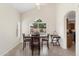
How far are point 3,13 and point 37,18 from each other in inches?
51.2

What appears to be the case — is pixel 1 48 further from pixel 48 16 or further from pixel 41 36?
pixel 48 16

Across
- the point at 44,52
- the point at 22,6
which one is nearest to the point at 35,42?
the point at 44,52

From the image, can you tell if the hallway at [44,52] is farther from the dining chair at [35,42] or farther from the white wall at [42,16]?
the white wall at [42,16]

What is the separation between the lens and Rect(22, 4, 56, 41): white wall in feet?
17.8

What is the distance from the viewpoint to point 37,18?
18.1 ft

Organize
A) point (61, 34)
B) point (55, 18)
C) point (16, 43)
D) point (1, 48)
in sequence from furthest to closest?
point (61, 34)
point (55, 18)
point (16, 43)
point (1, 48)

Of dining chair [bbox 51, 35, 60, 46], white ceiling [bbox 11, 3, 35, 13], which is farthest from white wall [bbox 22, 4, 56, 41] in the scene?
dining chair [bbox 51, 35, 60, 46]

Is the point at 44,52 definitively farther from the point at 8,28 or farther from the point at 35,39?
the point at 8,28

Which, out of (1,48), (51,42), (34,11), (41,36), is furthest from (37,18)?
(1,48)

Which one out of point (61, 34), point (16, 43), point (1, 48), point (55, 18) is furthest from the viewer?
point (61, 34)

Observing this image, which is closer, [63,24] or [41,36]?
[41,36]

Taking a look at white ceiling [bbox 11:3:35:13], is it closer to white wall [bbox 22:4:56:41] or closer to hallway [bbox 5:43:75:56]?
white wall [bbox 22:4:56:41]

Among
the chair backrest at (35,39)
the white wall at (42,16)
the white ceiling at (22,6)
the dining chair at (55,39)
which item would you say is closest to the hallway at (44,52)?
the dining chair at (55,39)

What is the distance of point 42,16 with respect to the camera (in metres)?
5.50
